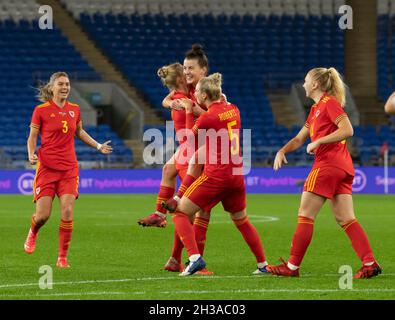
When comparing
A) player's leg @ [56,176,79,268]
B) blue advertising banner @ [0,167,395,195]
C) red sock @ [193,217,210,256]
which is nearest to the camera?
red sock @ [193,217,210,256]

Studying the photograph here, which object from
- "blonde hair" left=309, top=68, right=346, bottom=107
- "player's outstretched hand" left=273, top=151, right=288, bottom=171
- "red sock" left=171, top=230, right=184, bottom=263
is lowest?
"red sock" left=171, top=230, right=184, bottom=263

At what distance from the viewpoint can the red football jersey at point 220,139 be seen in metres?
9.95

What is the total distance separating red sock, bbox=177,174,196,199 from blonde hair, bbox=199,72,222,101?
858mm

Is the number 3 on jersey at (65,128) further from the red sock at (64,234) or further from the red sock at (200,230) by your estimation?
the red sock at (200,230)

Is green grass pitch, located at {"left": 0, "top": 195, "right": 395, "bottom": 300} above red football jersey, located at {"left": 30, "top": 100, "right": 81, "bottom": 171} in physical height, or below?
below

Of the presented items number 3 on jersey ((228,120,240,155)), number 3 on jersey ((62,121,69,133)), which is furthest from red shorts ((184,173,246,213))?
number 3 on jersey ((62,121,69,133))

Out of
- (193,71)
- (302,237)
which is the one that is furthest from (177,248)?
(193,71)

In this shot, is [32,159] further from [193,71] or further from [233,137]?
[233,137]

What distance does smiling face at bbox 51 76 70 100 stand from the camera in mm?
11383

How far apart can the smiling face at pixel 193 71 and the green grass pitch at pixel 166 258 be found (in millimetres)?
2044

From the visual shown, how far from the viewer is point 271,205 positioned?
24969mm

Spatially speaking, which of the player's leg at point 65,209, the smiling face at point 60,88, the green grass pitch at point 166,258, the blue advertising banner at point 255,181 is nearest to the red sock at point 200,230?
the green grass pitch at point 166,258

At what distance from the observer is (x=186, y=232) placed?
10047 mm

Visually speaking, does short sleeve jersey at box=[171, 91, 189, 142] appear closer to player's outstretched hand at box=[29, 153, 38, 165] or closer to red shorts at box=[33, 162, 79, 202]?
red shorts at box=[33, 162, 79, 202]
